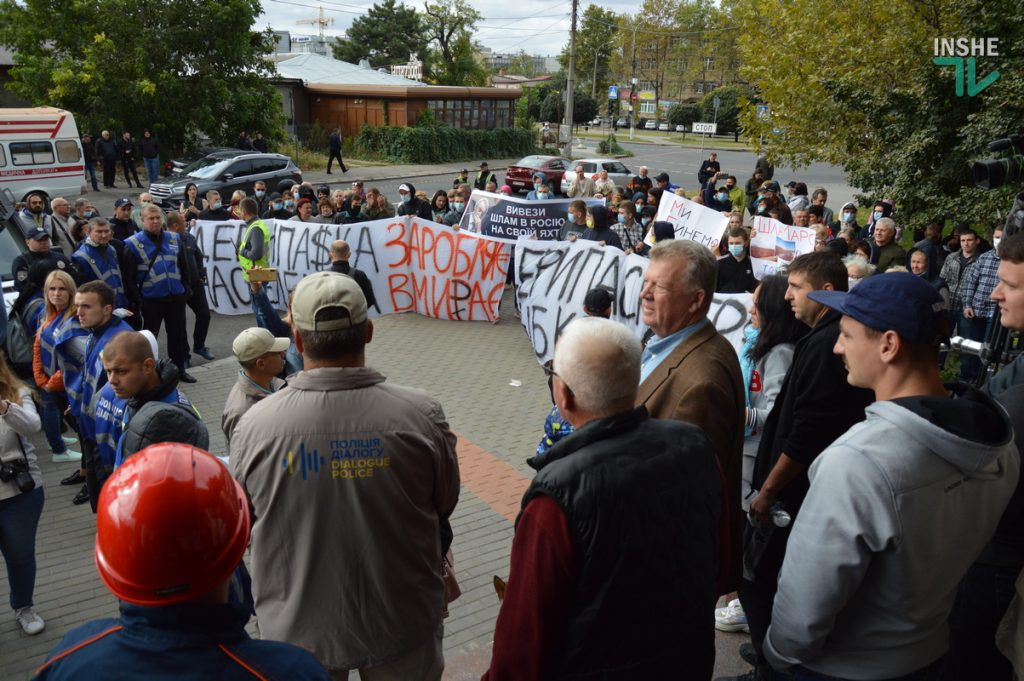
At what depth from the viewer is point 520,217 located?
1181 centimetres

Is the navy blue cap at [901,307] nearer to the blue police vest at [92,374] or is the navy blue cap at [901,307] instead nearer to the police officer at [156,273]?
the blue police vest at [92,374]

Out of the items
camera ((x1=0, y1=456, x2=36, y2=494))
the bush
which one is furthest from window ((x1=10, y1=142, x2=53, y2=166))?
camera ((x1=0, y1=456, x2=36, y2=494))

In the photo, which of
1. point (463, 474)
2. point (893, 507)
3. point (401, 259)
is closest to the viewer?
point (893, 507)

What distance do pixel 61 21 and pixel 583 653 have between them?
32.7 m

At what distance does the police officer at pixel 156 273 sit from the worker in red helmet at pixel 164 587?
24.3ft

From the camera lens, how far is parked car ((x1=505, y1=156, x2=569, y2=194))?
27.1 m

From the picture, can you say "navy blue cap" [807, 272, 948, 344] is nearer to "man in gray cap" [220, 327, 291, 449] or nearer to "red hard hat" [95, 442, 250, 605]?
"red hard hat" [95, 442, 250, 605]

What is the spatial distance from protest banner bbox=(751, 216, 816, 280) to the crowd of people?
735 cm

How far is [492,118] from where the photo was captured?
145 feet

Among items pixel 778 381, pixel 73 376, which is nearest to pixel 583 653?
pixel 778 381

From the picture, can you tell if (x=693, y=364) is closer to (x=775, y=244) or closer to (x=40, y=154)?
(x=775, y=244)

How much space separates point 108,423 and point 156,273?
4.43 metres

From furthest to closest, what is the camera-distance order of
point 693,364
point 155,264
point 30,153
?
point 30,153, point 155,264, point 693,364

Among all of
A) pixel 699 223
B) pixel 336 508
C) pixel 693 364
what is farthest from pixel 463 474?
pixel 699 223
